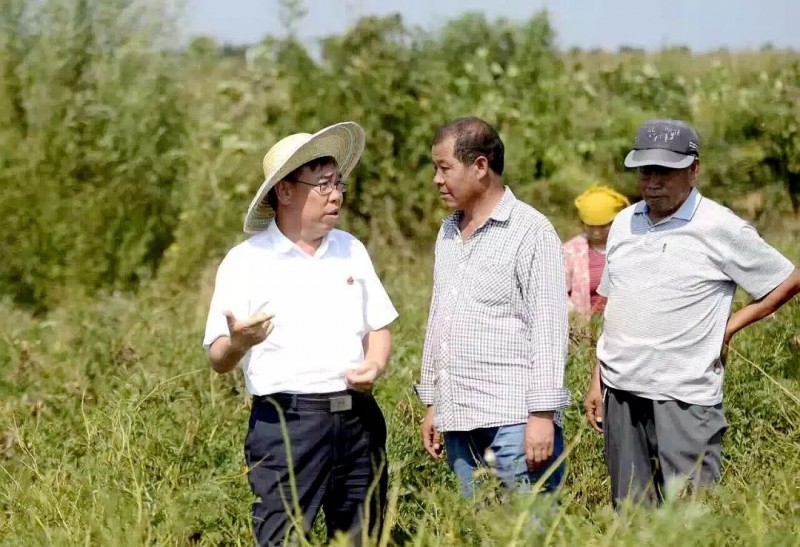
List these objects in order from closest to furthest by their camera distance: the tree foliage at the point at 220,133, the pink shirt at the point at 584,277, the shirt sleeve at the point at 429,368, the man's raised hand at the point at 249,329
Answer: the man's raised hand at the point at 249,329 < the shirt sleeve at the point at 429,368 < the pink shirt at the point at 584,277 < the tree foliage at the point at 220,133

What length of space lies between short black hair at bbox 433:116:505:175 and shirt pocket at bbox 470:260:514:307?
0.34 m

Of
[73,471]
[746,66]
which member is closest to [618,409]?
[73,471]

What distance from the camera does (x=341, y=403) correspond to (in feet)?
11.4

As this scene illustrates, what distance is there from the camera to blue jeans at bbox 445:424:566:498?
12.0ft

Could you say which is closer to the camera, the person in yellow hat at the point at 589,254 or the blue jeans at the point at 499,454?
the blue jeans at the point at 499,454

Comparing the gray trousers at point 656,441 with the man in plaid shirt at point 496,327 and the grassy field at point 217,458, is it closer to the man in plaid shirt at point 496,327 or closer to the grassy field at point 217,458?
the grassy field at point 217,458

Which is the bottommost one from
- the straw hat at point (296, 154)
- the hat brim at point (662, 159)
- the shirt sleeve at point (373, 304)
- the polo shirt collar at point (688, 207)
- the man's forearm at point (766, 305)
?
the man's forearm at point (766, 305)

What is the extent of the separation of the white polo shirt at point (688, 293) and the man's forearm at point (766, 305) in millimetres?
20

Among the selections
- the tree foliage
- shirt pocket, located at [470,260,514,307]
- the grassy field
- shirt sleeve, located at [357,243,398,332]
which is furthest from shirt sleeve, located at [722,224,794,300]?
the tree foliage

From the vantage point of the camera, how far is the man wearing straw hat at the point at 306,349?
3.47m

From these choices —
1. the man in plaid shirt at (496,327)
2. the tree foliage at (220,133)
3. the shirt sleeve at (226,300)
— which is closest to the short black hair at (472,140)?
the man in plaid shirt at (496,327)

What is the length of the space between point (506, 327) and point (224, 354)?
3.07 ft

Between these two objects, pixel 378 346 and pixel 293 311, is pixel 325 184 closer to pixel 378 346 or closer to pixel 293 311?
pixel 293 311

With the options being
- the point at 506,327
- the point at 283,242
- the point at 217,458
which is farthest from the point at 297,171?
the point at 217,458
